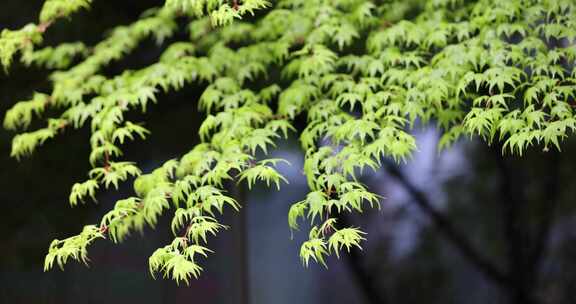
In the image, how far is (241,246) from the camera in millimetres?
5516

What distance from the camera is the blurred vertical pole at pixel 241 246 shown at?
5480 millimetres

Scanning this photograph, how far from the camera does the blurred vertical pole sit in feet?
18.0

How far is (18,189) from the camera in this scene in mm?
4504

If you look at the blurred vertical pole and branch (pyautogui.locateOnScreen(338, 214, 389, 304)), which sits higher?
the blurred vertical pole

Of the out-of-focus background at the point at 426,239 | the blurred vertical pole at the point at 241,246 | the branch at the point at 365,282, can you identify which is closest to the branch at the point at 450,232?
the out-of-focus background at the point at 426,239

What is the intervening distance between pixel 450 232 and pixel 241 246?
1820 mm

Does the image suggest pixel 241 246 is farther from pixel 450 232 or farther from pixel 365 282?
pixel 450 232

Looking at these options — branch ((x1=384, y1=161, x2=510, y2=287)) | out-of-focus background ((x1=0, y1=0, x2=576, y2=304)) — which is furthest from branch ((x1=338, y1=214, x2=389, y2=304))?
branch ((x1=384, y1=161, x2=510, y2=287))

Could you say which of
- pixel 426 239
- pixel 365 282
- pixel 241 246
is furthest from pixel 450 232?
pixel 241 246

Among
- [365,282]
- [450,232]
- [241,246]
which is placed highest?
[241,246]

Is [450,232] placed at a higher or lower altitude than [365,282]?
higher

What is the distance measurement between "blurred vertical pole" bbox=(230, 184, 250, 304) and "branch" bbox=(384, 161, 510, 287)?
1.29 meters

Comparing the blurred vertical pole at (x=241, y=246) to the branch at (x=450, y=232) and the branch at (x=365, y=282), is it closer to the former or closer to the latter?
the branch at (x=365, y=282)

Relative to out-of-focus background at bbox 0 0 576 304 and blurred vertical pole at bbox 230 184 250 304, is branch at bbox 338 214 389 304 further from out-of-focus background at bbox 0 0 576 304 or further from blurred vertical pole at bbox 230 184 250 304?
blurred vertical pole at bbox 230 184 250 304
